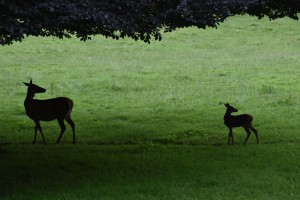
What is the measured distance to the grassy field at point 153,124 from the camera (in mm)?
13250

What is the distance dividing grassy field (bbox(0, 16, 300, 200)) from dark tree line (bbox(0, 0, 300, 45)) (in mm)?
3341

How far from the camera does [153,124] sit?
→ 2188 centimetres

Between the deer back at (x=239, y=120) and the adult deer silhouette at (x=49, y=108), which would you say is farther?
the adult deer silhouette at (x=49, y=108)

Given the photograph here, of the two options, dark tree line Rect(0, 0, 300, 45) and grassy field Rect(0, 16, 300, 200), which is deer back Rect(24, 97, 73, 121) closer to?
grassy field Rect(0, 16, 300, 200)

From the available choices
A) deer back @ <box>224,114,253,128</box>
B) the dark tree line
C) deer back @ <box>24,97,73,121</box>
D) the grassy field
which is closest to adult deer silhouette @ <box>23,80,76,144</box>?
deer back @ <box>24,97,73,121</box>

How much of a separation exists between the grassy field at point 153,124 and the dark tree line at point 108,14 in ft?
11.0

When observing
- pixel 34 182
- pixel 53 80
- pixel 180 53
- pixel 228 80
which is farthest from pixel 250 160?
pixel 180 53

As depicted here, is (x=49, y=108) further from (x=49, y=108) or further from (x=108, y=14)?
(x=108, y=14)

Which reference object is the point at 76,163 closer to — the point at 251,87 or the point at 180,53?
the point at 251,87

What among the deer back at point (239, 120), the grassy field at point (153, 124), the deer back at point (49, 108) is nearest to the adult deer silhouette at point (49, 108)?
the deer back at point (49, 108)

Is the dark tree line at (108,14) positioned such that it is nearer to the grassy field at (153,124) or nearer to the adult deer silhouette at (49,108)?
the grassy field at (153,124)

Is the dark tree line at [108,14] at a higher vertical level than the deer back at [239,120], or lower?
higher

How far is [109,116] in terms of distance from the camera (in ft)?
76.8

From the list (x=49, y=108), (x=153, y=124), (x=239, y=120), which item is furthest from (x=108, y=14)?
(x=153, y=124)
